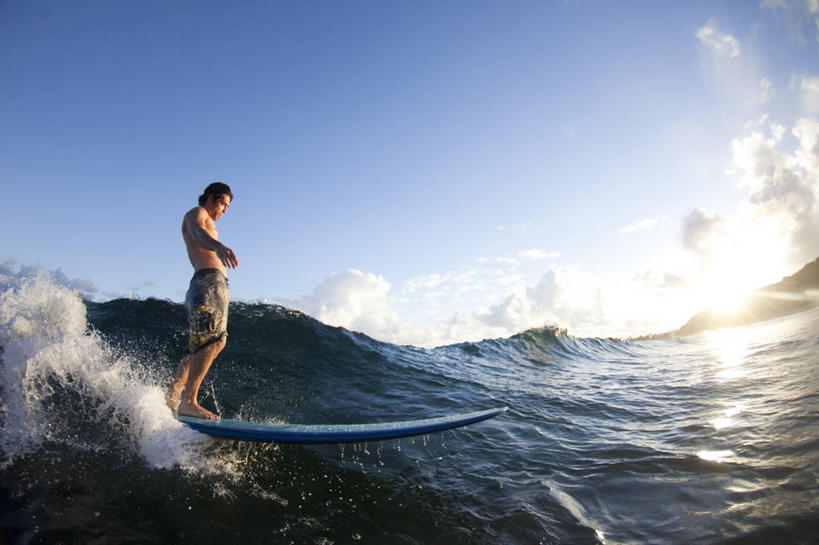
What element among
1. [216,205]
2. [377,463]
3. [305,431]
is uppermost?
[216,205]

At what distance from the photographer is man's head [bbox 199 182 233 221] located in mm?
4305

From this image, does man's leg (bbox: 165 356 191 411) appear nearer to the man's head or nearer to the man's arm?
the man's arm

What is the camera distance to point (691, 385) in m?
6.65

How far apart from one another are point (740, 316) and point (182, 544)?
57249 millimetres

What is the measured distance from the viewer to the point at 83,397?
3.87 m

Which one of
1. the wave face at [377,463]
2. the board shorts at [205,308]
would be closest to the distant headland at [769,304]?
the wave face at [377,463]

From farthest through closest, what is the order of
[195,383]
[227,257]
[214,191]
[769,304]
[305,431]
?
[769,304] → [214,191] → [195,383] → [227,257] → [305,431]

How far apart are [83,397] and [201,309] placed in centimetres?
173

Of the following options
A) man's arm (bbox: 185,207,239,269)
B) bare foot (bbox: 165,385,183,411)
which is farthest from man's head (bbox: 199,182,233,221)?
bare foot (bbox: 165,385,183,411)

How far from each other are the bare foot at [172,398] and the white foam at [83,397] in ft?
0.36

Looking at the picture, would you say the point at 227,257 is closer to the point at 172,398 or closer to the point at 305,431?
the point at 172,398

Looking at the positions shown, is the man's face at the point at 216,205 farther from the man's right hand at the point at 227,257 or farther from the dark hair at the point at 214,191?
the man's right hand at the point at 227,257

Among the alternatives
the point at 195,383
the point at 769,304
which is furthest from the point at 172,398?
the point at 769,304

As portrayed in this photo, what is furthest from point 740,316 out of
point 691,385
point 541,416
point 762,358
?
point 541,416
